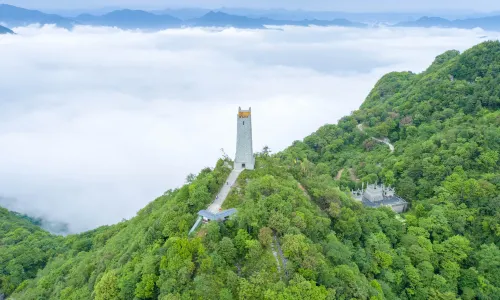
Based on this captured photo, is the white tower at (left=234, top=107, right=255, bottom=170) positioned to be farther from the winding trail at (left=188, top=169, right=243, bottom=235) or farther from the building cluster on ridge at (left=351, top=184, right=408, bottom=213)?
the building cluster on ridge at (left=351, top=184, right=408, bottom=213)

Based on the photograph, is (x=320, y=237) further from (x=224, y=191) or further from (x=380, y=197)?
(x=380, y=197)

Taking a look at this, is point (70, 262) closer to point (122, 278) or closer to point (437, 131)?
point (122, 278)

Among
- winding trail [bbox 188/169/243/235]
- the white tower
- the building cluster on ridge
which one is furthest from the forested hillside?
the building cluster on ridge

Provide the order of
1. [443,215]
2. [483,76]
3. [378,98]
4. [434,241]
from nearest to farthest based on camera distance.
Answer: [434,241] < [443,215] < [483,76] < [378,98]

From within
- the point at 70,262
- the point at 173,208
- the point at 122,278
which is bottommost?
the point at 70,262

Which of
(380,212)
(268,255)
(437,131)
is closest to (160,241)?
(268,255)
